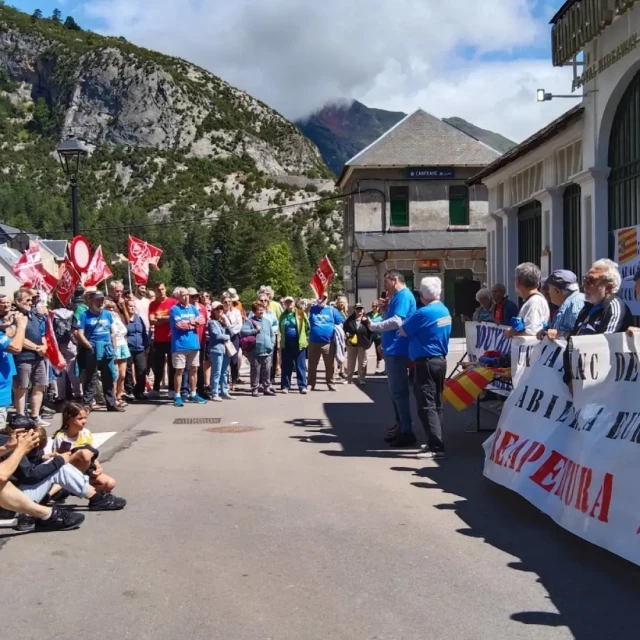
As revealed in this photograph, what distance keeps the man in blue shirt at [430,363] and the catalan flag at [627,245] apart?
2.30 metres

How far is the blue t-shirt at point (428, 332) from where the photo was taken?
9922 millimetres

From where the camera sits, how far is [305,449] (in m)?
10.7

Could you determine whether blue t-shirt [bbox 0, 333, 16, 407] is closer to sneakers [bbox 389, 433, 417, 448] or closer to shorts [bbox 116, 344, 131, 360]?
sneakers [bbox 389, 433, 417, 448]

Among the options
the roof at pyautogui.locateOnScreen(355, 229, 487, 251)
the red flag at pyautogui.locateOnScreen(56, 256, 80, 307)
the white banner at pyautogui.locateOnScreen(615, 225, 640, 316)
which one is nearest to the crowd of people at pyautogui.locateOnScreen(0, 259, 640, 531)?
the white banner at pyautogui.locateOnScreen(615, 225, 640, 316)

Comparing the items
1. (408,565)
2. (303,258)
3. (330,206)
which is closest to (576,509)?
(408,565)

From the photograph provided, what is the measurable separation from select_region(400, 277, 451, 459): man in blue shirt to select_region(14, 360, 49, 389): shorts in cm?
524

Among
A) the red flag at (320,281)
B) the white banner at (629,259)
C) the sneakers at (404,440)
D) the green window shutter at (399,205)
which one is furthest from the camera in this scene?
the green window shutter at (399,205)

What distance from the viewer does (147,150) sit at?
16725 centimetres

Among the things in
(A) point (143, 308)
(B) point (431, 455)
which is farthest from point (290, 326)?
(B) point (431, 455)

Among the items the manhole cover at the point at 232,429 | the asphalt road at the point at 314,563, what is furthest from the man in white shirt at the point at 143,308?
the asphalt road at the point at 314,563

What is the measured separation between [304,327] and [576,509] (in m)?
11.7

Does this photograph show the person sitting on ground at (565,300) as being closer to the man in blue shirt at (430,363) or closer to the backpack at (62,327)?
the man in blue shirt at (430,363)

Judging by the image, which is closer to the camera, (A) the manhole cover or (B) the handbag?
(A) the manhole cover

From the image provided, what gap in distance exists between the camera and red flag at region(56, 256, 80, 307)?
58.7ft
